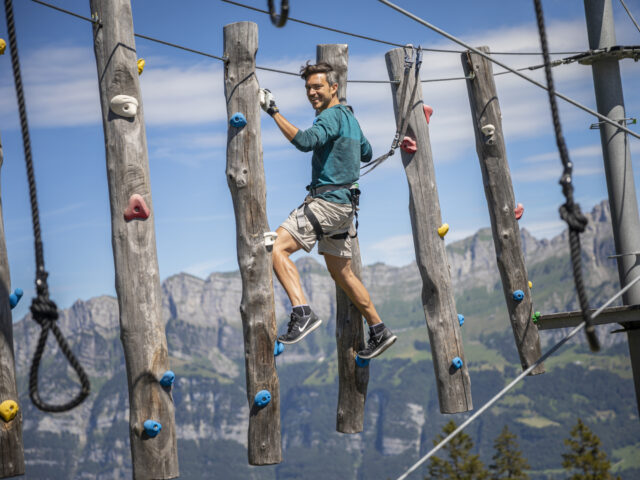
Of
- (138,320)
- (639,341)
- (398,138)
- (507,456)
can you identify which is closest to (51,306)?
(138,320)

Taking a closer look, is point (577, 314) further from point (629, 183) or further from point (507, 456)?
point (507, 456)

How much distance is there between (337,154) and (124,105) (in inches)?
90.8

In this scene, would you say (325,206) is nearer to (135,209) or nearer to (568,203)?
(135,209)

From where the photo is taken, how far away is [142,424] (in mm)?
6535

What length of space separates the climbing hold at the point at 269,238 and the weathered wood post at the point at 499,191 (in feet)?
13.3

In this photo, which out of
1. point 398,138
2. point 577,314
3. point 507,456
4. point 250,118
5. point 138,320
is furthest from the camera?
point 507,456

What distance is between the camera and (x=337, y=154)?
322 inches

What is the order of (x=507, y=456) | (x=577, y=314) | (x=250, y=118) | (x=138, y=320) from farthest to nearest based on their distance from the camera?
(x=507, y=456), (x=577, y=314), (x=250, y=118), (x=138, y=320)

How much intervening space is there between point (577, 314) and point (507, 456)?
2087 inches

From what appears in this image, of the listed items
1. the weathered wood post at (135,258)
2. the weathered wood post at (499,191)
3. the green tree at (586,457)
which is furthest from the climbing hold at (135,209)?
the green tree at (586,457)

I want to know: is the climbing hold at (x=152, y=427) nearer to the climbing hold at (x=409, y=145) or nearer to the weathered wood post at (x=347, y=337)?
the weathered wood post at (x=347, y=337)

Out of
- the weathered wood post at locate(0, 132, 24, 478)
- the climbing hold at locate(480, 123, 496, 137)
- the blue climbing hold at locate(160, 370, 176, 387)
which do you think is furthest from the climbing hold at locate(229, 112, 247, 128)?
the climbing hold at locate(480, 123, 496, 137)

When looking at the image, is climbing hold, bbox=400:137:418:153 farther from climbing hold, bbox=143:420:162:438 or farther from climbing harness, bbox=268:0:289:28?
climbing hold, bbox=143:420:162:438

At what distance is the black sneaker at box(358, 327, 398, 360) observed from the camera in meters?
8.56
